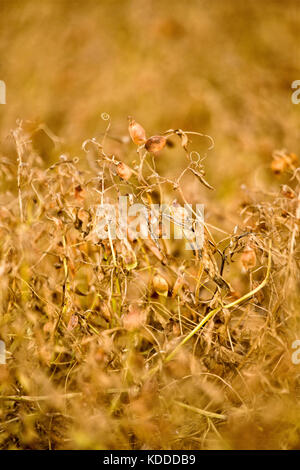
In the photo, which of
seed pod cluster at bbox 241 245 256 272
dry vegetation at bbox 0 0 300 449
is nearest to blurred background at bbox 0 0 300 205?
dry vegetation at bbox 0 0 300 449

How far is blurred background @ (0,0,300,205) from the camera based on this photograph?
5.44 feet

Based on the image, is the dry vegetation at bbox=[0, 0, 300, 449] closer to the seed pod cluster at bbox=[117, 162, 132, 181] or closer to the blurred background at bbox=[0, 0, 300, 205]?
the seed pod cluster at bbox=[117, 162, 132, 181]

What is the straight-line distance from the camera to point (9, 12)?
209 centimetres

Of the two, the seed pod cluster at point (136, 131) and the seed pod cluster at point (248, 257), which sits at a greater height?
the seed pod cluster at point (136, 131)

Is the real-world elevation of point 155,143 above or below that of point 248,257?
above

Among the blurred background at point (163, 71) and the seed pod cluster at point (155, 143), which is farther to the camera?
the blurred background at point (163, 71)

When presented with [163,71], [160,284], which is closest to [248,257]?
[160,284]

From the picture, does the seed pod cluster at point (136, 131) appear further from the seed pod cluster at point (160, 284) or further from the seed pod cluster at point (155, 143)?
the seed pod cluster at point (160, 284)

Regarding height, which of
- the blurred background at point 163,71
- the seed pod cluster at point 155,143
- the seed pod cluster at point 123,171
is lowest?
the seed pod cluster at point 123,171

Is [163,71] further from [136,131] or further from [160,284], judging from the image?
[160,284]

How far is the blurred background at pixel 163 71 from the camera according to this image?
166 cm

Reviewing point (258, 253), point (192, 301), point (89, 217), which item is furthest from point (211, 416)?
point (89, 217)

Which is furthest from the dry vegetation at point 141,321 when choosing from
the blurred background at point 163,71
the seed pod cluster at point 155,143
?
the blurred background at point 163,71

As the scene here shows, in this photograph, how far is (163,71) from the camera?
191 centimetres
